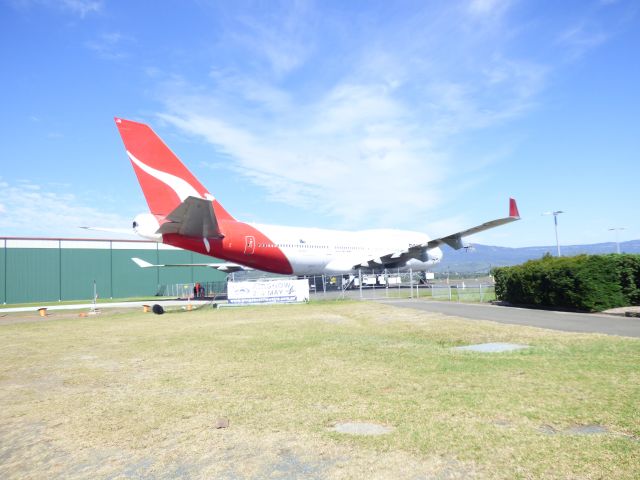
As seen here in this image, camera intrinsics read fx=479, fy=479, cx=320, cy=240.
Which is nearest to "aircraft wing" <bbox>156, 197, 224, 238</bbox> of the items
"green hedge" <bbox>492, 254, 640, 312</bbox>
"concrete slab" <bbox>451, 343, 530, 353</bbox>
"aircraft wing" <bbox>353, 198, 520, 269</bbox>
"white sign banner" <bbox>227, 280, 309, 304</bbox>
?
"white sign banner" <bbox>227, 280, 309, 304</bbox>

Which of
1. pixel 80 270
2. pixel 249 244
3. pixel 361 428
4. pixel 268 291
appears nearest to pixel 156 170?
pixel 249 244

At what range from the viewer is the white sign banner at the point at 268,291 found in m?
26.4

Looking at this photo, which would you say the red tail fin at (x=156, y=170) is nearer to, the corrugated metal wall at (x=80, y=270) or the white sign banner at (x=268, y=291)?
the white sign banner at (x=268, y=291)

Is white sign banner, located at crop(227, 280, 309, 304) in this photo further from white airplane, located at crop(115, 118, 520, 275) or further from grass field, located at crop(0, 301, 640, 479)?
grass field, located at crop(0, 301, 640, 479)

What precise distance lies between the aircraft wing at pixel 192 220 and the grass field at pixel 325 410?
11011 millimetres

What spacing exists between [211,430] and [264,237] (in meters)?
25.5

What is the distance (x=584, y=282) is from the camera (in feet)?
57.8

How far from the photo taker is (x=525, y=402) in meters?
5.68

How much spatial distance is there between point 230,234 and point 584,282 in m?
18.3

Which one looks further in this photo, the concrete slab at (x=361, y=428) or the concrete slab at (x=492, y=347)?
the concrete slab at (x=492, y=347)

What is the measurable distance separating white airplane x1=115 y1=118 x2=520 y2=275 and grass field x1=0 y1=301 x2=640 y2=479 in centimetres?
→ 1314

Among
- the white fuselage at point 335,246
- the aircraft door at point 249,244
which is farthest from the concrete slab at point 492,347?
the white fuselage at point 335,246

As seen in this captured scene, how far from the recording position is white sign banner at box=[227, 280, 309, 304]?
26.4 m

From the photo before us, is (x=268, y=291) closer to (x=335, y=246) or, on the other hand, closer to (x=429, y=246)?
(x=335, y=246)
